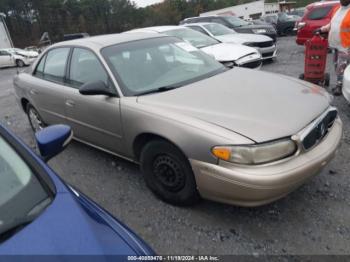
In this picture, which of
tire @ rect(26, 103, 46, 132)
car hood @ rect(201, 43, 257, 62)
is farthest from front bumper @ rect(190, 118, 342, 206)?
car hood @ rect(201, 43, 257, 62)

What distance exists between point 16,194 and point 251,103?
1892 millimetres

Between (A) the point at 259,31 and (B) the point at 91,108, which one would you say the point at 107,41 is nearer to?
(B) the point at 91,108

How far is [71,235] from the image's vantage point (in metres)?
1.40

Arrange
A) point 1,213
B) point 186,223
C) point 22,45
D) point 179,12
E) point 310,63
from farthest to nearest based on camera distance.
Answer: point 179,12 < point 22,45 < point 310,63 < point 186,223 < point 1,213

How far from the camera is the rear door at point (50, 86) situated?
389 centimetres

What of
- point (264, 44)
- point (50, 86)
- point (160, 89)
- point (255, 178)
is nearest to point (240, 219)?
point (255, 178)

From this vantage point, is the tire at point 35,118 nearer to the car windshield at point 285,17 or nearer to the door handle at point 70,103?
the door handle at point 70,103

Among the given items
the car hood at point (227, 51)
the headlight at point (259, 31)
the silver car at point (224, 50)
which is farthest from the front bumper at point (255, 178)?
the headlight at point (259, 31)

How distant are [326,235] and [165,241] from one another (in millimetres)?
1245

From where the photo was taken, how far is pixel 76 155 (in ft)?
14.0

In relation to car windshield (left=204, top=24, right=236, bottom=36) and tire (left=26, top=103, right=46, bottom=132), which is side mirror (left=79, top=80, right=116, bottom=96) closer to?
tire (left=26, top=103, right=46, bottom=132)

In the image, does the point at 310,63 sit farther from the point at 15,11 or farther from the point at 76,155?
the point at 15,11

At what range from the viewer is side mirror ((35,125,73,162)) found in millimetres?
2016

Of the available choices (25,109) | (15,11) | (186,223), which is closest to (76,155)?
(25,109)
